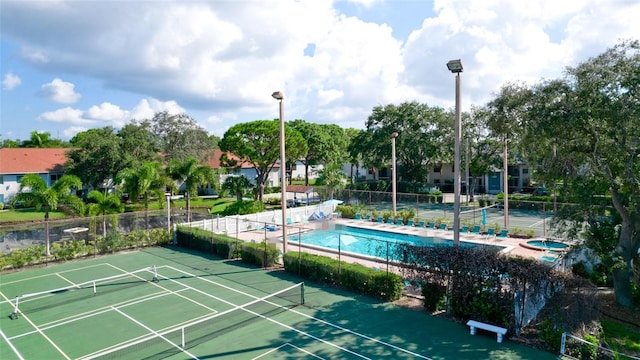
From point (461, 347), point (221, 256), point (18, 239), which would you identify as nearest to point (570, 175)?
point (461, 347)

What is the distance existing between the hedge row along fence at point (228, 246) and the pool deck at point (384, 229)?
56.5 inches

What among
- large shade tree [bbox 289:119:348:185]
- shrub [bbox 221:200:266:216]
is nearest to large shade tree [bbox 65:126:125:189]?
shrub [bbox 221:200:266:216]

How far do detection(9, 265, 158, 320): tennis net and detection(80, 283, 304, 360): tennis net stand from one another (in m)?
4.97

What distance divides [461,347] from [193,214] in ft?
69.4

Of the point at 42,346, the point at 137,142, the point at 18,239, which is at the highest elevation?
the point at 137,142

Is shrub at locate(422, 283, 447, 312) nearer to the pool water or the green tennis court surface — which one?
the green tennis court surface

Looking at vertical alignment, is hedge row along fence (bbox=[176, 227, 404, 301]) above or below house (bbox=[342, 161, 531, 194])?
below

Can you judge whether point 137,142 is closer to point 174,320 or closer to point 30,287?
point 30,287

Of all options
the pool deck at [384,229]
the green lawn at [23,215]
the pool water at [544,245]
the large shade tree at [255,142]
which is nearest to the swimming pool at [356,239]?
the pool deck at [384,229]

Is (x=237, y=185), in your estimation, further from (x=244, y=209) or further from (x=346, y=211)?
(x=346, y=211)

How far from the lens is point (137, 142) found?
148 feet

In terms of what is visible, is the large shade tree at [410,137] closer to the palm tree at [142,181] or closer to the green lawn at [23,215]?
the palm tree at [142,181]

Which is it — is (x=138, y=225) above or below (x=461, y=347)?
above

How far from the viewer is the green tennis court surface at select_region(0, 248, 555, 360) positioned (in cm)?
1102
